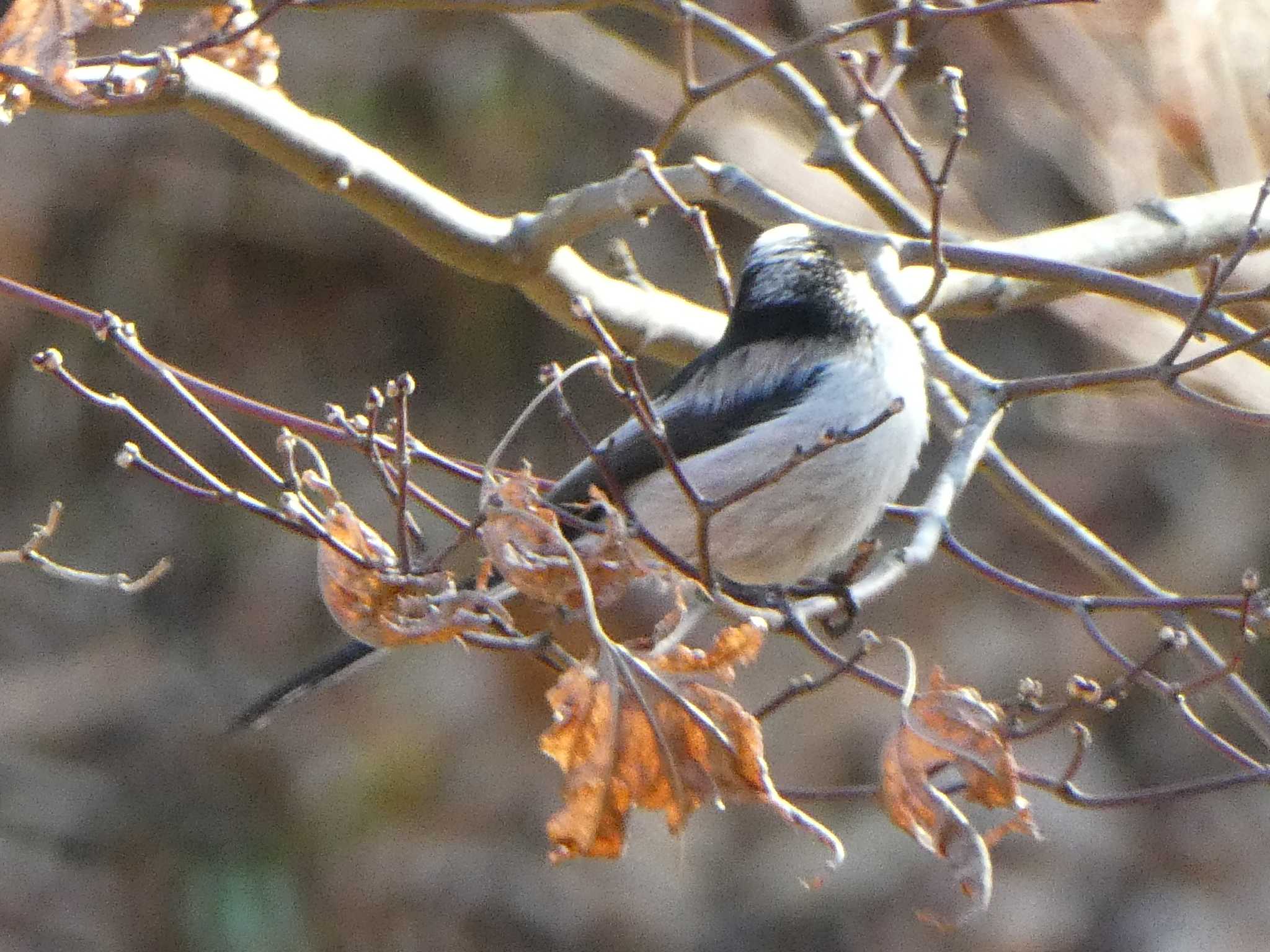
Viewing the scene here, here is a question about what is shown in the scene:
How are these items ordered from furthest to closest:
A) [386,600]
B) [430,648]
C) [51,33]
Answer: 1. [430,648]
2. [51,33]
3. [386,600]

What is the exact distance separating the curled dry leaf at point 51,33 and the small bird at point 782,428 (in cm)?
129

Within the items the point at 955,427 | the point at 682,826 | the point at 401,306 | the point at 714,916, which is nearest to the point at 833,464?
the point at 955,427

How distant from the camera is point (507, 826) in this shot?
23.4 ft

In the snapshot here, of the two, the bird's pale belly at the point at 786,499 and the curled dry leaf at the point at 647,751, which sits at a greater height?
the curled dry leaf at the point at 647,751

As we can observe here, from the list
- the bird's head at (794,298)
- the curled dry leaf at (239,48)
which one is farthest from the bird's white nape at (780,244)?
the curled dry leaf at (239,48)

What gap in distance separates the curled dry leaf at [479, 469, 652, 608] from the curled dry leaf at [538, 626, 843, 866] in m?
0.11

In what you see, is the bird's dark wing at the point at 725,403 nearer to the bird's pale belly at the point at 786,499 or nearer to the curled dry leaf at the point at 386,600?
the bird's pale belly at the point at 786,499

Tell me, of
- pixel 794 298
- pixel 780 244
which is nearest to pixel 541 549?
pixel 794 298

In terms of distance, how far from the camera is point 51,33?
7.85 ft

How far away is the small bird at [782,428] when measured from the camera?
3.41 m

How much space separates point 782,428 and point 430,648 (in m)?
4.07

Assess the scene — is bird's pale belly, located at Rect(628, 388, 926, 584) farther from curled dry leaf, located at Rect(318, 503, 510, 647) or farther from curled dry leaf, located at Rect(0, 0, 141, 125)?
curled dry leaf, located at Rect(0, 0, 141, 125)

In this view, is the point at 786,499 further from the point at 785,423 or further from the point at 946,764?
the point at 946,764

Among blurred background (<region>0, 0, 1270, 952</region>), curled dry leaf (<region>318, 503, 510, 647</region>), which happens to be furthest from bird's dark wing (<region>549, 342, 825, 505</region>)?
blurred background (<region>0, 0, 1270, 952</region>)
